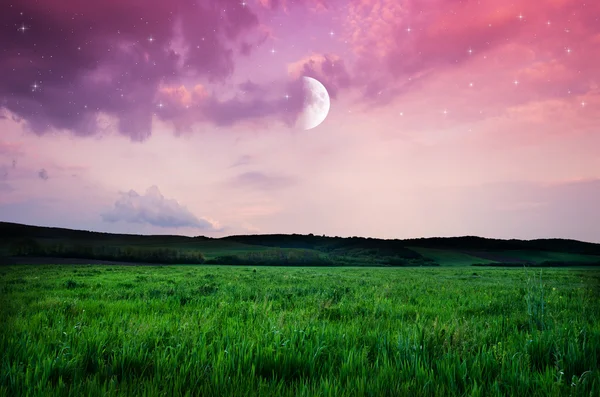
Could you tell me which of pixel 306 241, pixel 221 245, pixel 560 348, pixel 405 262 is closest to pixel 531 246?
pixel 405 262

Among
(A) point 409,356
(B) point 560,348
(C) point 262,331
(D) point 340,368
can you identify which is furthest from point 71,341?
(B) point 560,348

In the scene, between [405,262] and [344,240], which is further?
[344,240]

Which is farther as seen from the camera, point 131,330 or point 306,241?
point 306,241

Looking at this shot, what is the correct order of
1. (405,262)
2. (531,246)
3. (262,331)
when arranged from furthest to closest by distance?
(531,246), (405,262), (262,331)

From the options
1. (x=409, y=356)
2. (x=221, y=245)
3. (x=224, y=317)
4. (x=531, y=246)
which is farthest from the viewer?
(x=531, y=246)

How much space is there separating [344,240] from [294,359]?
13571 centimetres

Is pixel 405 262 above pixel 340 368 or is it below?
below

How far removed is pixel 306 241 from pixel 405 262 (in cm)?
5386

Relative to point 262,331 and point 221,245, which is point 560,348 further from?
point 221,245

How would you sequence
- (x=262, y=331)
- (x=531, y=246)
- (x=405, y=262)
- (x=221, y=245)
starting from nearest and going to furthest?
(x=262, y=331) < (x=405, y=262) < (x=221, y=245) < (x=531, y=246)

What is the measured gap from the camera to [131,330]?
5.04 m

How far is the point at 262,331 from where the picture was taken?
5.00 meters

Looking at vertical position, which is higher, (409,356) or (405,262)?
(409,356)

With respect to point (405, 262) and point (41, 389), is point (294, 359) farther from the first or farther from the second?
point (405, 262)
